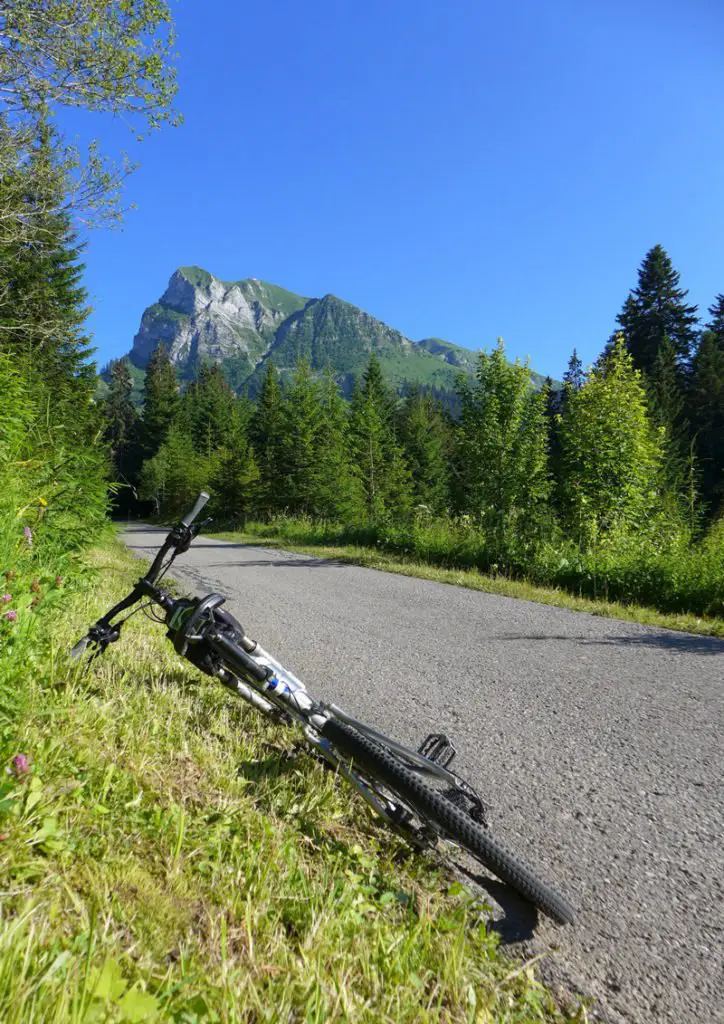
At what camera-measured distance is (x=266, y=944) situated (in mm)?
1551

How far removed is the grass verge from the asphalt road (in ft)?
1.33

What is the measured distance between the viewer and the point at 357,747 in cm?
224

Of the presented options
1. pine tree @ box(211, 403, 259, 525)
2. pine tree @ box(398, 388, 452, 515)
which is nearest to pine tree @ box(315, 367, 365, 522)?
pine tree @ box(211, 403, 259, 525)

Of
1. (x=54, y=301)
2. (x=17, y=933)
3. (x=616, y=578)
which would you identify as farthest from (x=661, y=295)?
(x=17, y=933)

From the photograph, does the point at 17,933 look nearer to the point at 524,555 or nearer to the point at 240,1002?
the point at 240,1002

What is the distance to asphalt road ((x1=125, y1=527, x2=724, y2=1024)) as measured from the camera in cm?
178

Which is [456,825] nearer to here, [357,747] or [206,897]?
[357,747]

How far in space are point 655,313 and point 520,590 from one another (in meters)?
52.5

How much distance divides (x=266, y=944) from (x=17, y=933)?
25.0 inches

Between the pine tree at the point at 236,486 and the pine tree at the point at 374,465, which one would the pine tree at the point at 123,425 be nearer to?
the pine tree at the point at 236,486

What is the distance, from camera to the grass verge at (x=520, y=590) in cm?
642

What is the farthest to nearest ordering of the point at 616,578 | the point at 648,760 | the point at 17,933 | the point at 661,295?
the point at 661,295 < the point at 616,578 < the point at 648,760 < the point at 17,933

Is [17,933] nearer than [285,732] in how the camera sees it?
Yes

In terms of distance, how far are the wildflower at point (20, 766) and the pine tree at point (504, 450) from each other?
35.1ft
